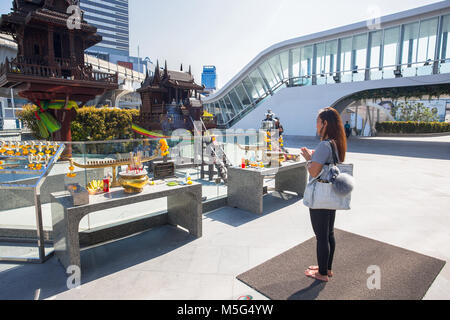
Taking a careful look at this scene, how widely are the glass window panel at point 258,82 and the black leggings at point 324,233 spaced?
27602 millimetres

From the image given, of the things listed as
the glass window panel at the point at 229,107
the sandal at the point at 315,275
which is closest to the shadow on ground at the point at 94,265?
the sandal at the point at 315,275

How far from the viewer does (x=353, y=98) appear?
23.3 metres

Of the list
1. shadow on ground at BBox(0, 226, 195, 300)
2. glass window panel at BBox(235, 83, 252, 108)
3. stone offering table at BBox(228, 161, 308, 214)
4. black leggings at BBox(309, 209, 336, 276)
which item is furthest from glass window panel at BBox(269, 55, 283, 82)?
black leggings at BBox(309, 209, 336, 276)

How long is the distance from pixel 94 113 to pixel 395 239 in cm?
1676

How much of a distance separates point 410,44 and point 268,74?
13142 millimetres

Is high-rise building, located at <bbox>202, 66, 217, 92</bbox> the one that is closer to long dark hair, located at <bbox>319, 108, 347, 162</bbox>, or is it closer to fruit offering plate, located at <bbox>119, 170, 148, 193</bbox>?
fruit offering plate, located at <bbox>119, 170, 148, 193</bbox>

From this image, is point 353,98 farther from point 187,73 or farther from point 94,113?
point 94,113

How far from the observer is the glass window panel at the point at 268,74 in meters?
28.9

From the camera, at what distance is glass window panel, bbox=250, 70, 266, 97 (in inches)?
1169

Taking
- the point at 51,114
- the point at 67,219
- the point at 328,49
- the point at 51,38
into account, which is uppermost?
the point at 328,49

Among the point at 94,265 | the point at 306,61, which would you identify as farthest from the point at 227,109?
the point at 94,265

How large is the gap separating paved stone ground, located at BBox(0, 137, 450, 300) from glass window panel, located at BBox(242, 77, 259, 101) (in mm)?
24504

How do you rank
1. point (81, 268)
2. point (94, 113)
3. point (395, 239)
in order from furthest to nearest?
point (94, 113), point (395, 239), point (81, 268)
